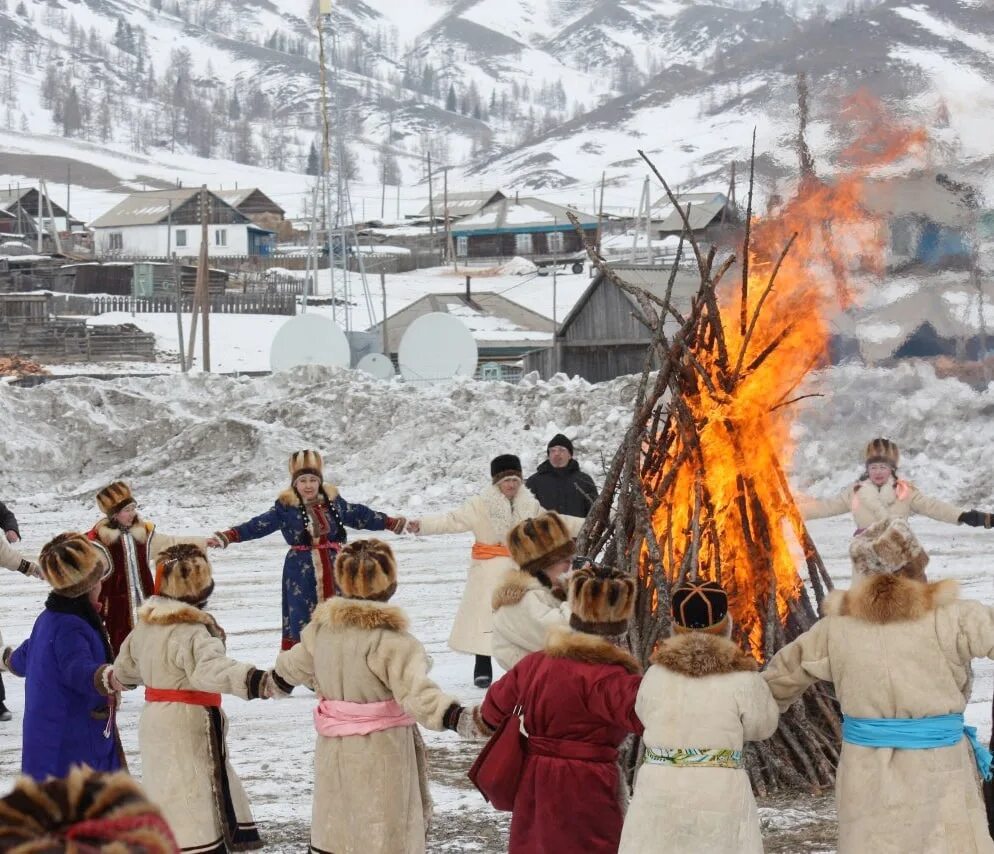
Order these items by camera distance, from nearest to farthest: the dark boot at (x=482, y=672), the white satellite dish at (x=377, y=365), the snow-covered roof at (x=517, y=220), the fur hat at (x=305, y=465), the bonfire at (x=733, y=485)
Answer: the bonfire at (x=733, y=485), the fur hat at (x=305, y=465), the dark boot at (x=482, y=672), the white satellite dish at (x=377, y=365), the snow-covered roof at (x=517, y=220)

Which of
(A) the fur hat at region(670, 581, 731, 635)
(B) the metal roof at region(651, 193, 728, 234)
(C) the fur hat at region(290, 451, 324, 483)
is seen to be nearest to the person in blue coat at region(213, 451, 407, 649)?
(C) the fur hat at region(290, 451, 324, 483)

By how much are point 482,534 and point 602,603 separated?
14.7ft

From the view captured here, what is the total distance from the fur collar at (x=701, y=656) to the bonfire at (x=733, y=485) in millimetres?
1957

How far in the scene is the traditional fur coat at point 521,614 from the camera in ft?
17.6

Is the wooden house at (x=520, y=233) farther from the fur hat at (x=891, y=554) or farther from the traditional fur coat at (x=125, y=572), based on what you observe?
the fur hat at (x=891, y=554)

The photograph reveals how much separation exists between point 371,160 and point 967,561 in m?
175

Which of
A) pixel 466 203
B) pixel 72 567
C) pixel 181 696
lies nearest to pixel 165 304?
pixel 72 567

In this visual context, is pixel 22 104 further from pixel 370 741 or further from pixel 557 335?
pixel 370 741

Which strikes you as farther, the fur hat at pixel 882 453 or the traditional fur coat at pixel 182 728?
the fur hat at pixel 882 453

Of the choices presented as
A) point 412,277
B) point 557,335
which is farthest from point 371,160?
point 557,335

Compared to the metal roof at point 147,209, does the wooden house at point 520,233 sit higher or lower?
lower

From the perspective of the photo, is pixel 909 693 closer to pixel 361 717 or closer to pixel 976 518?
pixel 361 717

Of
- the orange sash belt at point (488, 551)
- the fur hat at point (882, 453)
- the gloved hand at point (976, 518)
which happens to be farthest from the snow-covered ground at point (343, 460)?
the fur hat at point (882, 453)

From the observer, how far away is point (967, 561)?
45.5ft
